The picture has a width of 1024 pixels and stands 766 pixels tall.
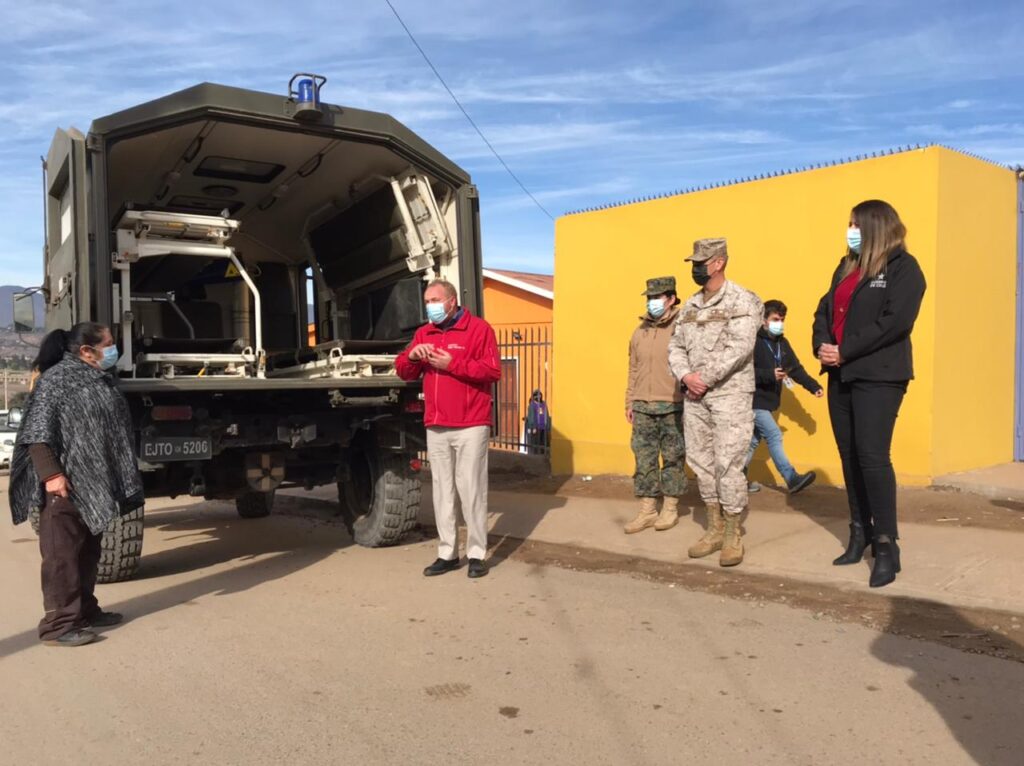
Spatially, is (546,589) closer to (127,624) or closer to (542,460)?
(127,624)

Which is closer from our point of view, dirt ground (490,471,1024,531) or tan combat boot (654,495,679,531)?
dirt ground (490,471,1024,531)

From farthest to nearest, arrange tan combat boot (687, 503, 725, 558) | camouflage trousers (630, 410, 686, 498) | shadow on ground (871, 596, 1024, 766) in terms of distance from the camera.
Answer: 1. camouflage trousers (630, 410, 686, 498)
2. tan combat boot (687, 503, 725, 558)
3. shadow on ground (871, 596, 1024, 766)

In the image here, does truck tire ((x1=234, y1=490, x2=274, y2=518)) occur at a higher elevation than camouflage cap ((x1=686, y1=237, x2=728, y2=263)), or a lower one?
lower

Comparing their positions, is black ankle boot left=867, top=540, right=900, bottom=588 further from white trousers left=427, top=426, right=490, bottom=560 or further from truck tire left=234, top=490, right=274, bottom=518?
truck tire left=234, top=490, right=274, bottom=518

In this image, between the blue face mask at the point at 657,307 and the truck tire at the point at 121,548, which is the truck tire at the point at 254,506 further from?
the blue face mask at the point at 657,307

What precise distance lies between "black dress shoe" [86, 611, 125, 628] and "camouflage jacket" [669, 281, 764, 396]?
3.46m

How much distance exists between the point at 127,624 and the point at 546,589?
2.27m

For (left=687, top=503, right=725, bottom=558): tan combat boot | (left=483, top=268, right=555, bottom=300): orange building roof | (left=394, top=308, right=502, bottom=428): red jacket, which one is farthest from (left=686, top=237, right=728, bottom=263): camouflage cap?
(left=483, top=268, right=555, bottom=300): orange building roof

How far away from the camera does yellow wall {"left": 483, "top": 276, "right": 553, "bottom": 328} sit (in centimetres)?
1827

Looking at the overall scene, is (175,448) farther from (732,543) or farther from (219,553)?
(732,543)

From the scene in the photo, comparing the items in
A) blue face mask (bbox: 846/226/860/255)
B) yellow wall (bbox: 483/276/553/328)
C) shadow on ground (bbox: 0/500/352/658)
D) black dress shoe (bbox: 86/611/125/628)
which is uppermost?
yellow wall (bbox: 483/276/553/328)

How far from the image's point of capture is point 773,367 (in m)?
7.43

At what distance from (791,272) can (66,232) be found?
5926 millimetres

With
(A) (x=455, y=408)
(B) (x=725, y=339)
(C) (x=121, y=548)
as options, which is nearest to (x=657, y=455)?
(B) (x=725, y=339)
